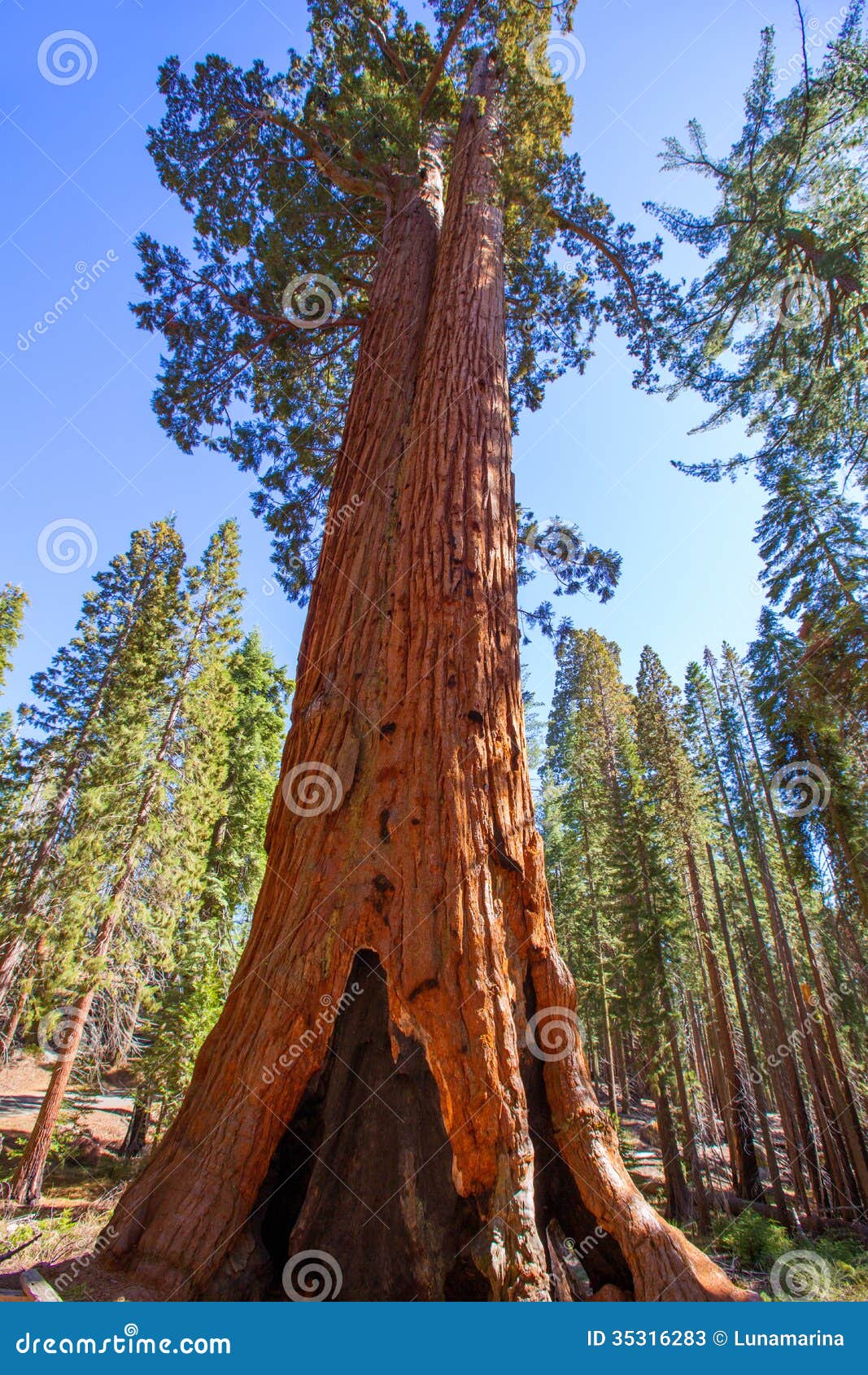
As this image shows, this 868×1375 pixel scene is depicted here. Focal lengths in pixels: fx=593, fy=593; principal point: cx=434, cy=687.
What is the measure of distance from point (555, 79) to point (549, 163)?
2.67 ft

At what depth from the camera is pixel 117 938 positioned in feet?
41.8

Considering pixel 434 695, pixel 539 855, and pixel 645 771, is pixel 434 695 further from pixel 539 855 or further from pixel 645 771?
pixel 645 771
